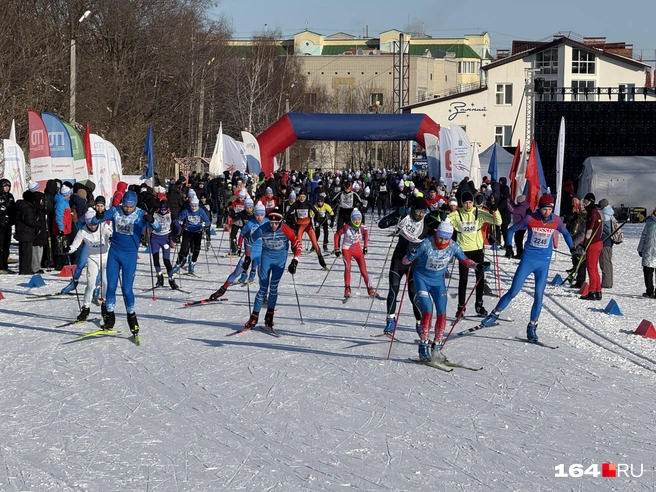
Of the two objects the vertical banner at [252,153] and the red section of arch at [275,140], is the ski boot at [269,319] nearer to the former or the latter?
the vertical banner at [252,153]

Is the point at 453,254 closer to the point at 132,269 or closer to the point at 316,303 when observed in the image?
the point at 132,269

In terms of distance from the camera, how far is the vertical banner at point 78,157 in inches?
808

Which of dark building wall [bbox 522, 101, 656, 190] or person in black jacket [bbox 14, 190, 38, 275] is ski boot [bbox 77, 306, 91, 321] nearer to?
person in black jacket [bbox 14, 190, 38, 275]

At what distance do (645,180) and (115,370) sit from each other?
27883 millimetres

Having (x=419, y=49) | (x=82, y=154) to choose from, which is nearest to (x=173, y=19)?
(x=82, y=154)

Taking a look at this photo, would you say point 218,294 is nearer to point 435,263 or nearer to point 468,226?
point 468,226

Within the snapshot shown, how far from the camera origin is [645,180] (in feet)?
114

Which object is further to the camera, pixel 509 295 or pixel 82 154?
pixel 82 154

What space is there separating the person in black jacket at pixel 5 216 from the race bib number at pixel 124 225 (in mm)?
7996

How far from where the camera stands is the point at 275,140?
36.7 m

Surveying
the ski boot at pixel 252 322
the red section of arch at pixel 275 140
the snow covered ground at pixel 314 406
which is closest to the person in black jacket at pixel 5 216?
the snow covered ground at pixel 314 406

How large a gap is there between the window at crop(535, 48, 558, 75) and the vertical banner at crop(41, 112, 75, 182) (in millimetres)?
47889

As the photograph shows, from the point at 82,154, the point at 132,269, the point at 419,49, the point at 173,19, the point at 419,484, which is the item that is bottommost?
the point at 419,484

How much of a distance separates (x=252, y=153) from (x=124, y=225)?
901 inches
